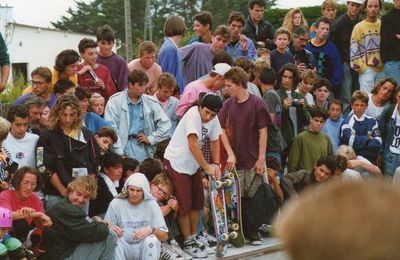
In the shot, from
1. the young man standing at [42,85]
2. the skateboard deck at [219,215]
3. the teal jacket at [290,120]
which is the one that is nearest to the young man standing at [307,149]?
the teal jacket at [290,120]

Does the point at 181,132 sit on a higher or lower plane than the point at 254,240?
higher

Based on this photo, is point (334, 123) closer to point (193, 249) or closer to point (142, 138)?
point (142, 138)

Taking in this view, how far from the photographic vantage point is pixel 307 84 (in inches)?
375

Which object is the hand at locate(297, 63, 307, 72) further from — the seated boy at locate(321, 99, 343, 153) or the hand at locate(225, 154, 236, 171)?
the hand at locate(225, 154, 236, 171)

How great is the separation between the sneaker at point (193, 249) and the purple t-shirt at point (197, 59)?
8.41ft

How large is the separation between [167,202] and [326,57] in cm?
447

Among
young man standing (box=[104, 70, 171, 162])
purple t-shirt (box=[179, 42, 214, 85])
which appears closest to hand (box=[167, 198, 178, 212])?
young man standing (box=[104, 70, 171, 162])

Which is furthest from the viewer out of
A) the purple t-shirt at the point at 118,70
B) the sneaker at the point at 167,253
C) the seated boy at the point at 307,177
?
the purple t-shirt at the point at 118,70

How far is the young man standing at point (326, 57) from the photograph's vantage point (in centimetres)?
1079

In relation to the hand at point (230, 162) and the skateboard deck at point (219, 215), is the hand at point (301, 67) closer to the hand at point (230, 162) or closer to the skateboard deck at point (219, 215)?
the hand at point (230, 162)

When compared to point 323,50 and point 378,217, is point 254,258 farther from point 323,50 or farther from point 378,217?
point 378,217

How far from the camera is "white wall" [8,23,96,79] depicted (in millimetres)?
44594

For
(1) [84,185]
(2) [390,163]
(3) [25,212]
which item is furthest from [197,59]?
(3) [25,212]

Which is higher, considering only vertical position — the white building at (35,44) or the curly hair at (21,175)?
the white building at (35,44)
